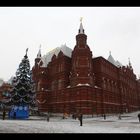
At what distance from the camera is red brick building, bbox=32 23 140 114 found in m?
45.0

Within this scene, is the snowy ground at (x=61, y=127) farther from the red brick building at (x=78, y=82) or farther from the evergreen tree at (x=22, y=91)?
the red brick building at (x=78, y=82)

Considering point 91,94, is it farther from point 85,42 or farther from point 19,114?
point 19,114

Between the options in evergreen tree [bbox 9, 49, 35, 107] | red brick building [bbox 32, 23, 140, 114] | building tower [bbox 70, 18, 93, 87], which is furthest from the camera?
building tower [bbox 70, 18, 93, 87]

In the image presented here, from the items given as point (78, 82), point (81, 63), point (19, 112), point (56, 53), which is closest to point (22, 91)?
point (19, 112)

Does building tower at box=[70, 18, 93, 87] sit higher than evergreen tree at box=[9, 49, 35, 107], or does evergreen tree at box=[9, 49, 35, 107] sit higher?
building tower at box=[70, 18, 93, 87]

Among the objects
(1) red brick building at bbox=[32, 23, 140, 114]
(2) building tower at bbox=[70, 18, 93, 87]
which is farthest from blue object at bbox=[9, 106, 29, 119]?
(2) building tower at bbox=[70, 18, 93, 87]

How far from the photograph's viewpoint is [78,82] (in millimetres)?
45094

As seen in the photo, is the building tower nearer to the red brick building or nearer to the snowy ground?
the red brick building

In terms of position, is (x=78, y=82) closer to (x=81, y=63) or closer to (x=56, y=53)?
(x=81, y=63)

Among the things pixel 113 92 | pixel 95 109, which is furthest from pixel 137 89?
pixel 95 109

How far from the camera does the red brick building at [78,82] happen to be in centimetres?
4497

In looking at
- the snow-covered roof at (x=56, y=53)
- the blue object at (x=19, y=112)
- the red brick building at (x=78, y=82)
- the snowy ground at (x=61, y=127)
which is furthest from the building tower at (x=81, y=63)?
the snowy ground at (x=61, y=127)

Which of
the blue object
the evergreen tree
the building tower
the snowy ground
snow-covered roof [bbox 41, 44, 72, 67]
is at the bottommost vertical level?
the snowy ground

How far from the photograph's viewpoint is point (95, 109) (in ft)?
151
